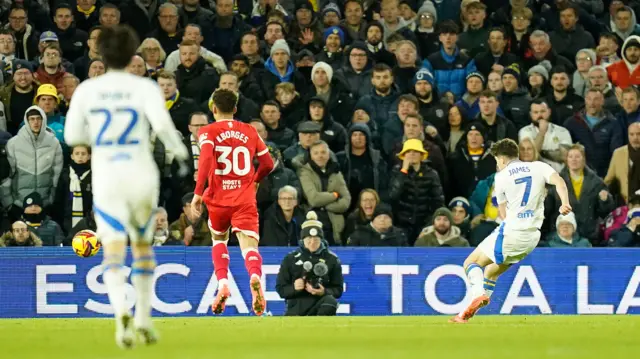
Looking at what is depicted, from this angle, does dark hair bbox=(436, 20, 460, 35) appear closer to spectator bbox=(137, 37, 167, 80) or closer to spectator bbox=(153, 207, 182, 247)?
spectator bbox=(137, 37, 167, 80)

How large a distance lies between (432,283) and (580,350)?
7.37 meters

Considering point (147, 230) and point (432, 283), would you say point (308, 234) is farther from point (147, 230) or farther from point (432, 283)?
point (147, 230)

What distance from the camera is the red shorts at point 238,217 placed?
13.7 m

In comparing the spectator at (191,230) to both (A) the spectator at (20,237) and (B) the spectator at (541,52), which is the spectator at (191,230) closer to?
(A) the spectator at (20,237)

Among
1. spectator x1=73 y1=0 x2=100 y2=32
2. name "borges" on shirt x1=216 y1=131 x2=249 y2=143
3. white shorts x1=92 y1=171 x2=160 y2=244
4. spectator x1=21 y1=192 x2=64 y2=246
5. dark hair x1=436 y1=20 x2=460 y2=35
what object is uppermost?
spectator x1=73 y1=0 x2=100 y2=32

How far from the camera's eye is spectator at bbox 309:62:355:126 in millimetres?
19625

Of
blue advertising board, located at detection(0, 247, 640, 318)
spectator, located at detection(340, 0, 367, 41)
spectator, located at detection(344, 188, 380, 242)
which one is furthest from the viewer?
spectator, located at detection(340, 0, 367, 41)

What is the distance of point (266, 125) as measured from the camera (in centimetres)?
1908

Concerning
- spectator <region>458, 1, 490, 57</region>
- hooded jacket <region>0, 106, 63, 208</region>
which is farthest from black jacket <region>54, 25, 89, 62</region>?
spectator <region>458, 1, 490, 57</region>

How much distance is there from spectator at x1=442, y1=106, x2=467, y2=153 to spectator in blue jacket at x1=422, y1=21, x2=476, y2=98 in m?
1.18

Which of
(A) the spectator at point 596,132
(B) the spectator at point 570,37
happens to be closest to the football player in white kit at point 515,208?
(A) the spectator at point 596,132

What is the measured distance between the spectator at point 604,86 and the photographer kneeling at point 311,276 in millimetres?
5769

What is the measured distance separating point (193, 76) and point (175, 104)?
0.79 m

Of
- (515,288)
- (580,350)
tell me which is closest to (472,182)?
(515,288)
